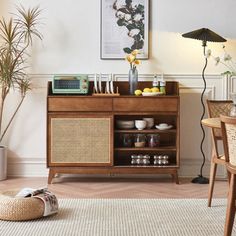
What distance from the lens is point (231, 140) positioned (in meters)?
3.01

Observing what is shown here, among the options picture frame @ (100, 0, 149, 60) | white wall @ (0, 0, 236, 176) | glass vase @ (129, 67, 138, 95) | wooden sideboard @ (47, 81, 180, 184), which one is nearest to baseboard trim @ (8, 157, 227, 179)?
white wall @ (0, 0, 236, 176)

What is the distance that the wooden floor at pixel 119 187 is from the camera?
453cm

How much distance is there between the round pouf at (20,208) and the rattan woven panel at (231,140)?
1.34 m

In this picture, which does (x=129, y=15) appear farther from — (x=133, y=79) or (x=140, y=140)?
(x=140, y=140)

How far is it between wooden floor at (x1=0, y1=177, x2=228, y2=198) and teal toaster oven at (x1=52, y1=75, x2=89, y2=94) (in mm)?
901

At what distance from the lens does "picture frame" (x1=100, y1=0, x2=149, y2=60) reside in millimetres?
5312

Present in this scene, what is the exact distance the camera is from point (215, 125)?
3447mm

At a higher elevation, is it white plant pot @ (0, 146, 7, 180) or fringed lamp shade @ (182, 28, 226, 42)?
fringed lamp shade @ (182, 28, 226, 42)

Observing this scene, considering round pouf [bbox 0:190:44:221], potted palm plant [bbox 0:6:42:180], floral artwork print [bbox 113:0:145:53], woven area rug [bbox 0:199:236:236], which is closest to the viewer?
woven area rug [bbox 0:199:236:236]

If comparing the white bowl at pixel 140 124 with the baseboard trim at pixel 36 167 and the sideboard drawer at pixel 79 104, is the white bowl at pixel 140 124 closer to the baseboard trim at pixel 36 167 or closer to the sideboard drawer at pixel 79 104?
the sideboard drawer at pixel 79 104

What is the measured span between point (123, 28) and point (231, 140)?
8.58 ft

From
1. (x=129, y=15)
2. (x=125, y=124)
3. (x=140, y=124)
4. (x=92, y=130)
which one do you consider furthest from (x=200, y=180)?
(x=129, y=15)

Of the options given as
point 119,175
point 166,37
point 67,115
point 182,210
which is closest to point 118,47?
point 166,37

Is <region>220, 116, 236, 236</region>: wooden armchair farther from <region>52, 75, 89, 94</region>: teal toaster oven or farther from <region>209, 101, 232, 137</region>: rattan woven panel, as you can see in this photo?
<region>52, 75, 89, 94</region>: teal toaster oven
